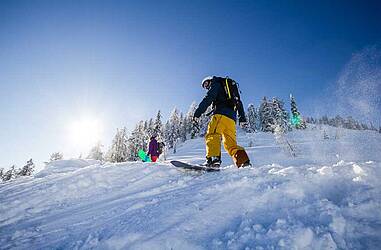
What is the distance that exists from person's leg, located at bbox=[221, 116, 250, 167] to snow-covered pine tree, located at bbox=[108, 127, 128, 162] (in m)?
51.0

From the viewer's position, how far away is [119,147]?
6331 cm

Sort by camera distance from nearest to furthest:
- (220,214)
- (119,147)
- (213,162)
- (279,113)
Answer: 1. (220,214)
2. (213,162)
3. (279,113)
4. (119,147)

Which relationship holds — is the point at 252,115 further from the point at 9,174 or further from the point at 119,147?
the point at 9,174

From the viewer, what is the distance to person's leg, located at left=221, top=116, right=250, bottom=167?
4863mm

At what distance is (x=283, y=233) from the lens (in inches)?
79.7

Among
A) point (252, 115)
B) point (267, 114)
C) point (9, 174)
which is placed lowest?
point (9, 174)

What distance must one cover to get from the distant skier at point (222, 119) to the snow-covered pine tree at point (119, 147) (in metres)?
50.9

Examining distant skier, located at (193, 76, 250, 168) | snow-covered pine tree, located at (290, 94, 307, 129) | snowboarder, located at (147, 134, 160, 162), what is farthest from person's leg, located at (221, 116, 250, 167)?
snow-covered pine tree, located at (290, 94, 307, 129)

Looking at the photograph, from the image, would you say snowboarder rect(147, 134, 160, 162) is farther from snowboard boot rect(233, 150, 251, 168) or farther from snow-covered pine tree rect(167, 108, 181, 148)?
snow-covered pine tree rect(167, 108, 181, 148)

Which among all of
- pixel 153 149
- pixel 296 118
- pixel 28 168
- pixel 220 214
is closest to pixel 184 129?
pixel 296 118

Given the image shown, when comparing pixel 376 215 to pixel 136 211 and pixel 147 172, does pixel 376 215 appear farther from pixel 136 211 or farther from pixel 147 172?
pixel 147 172

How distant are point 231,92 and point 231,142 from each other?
1.11 m

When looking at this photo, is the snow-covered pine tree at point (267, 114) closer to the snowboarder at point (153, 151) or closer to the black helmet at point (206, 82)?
Result: the snowboarder at point (153, 151)

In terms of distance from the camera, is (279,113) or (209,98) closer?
(209,98)
